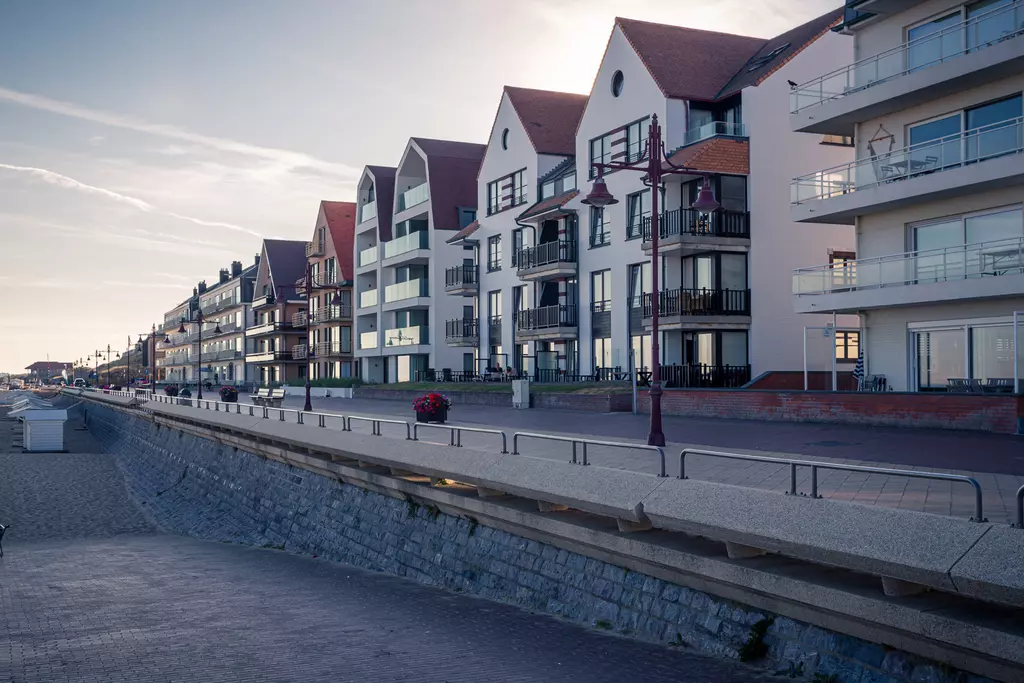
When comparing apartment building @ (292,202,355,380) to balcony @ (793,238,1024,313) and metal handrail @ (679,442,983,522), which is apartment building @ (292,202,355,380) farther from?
metal handrail @ (679,442,983,522)

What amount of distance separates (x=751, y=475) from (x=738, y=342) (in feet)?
80.6

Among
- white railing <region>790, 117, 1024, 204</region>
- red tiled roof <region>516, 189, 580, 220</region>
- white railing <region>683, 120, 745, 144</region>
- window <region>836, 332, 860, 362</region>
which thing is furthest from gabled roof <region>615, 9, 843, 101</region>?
window <region>836, 332, 860, 362</region>

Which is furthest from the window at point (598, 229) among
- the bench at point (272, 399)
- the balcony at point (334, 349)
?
the balcony at point (334, 349)

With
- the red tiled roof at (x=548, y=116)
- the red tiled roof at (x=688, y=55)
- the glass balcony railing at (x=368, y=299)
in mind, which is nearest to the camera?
the red tiled roof at (x=688, y=55)

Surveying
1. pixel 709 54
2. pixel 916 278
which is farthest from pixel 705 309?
pixel 709 54

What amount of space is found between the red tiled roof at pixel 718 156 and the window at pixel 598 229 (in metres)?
5.38

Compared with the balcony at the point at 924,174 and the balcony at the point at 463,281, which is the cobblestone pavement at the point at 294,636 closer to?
the balcony at the point at 924,174

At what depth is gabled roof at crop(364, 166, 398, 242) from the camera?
6166 cm

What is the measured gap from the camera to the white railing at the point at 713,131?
3369cm

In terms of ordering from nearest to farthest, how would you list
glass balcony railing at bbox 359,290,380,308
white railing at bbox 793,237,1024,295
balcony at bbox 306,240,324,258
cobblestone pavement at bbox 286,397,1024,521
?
1. cobblestone pavement at bbox 286,397,1024,521
2. white railing at bbox 793,237,1024,295
3. glass balcony railing at bbox 359,290,380,308
4. balcony at bbox 306,240,324,258

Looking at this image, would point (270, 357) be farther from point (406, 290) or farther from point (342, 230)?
point (406, 290)

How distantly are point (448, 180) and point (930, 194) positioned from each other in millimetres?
36858

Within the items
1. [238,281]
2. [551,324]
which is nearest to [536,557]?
[551,324]

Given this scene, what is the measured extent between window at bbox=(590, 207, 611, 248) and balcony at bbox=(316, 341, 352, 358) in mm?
35458
